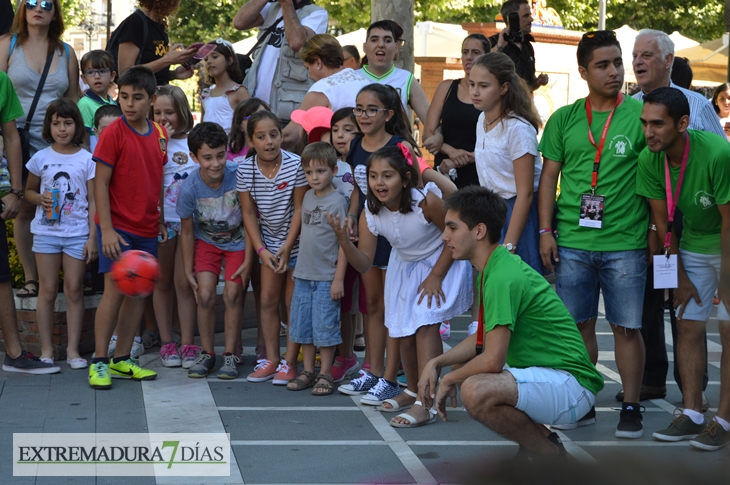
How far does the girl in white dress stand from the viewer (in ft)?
17.2

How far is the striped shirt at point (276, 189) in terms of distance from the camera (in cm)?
612

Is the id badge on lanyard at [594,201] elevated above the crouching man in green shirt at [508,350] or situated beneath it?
elevated above

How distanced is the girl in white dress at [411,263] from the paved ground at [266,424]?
328 mm

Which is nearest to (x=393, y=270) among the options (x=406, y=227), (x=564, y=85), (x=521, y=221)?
(x=406, y=227)

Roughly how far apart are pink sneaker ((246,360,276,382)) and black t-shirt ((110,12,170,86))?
283 centimetres

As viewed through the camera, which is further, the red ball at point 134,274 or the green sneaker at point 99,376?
the green sneaker at point 99,376

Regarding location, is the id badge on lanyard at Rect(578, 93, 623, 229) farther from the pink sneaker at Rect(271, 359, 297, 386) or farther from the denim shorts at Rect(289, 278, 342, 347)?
the pink sneaker at Rect(271, 359, 297, 386)

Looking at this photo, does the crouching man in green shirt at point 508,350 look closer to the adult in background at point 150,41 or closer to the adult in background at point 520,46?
the adult in background at point 520,46

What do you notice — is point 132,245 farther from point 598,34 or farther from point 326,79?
point 598,34

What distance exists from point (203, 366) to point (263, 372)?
0.43 metres

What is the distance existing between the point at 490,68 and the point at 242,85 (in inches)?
118

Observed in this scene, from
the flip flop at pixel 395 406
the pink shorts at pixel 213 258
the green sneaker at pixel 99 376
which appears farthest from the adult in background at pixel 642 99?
the green sneaker at pixel 99 376

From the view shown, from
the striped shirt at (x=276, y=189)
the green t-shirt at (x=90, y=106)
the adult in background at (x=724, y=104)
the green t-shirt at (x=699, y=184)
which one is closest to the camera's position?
the green t-shirt at (x=699, y=184)

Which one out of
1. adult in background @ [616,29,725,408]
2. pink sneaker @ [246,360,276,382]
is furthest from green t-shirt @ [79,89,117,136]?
adult in background @ [616,29,725,408]
